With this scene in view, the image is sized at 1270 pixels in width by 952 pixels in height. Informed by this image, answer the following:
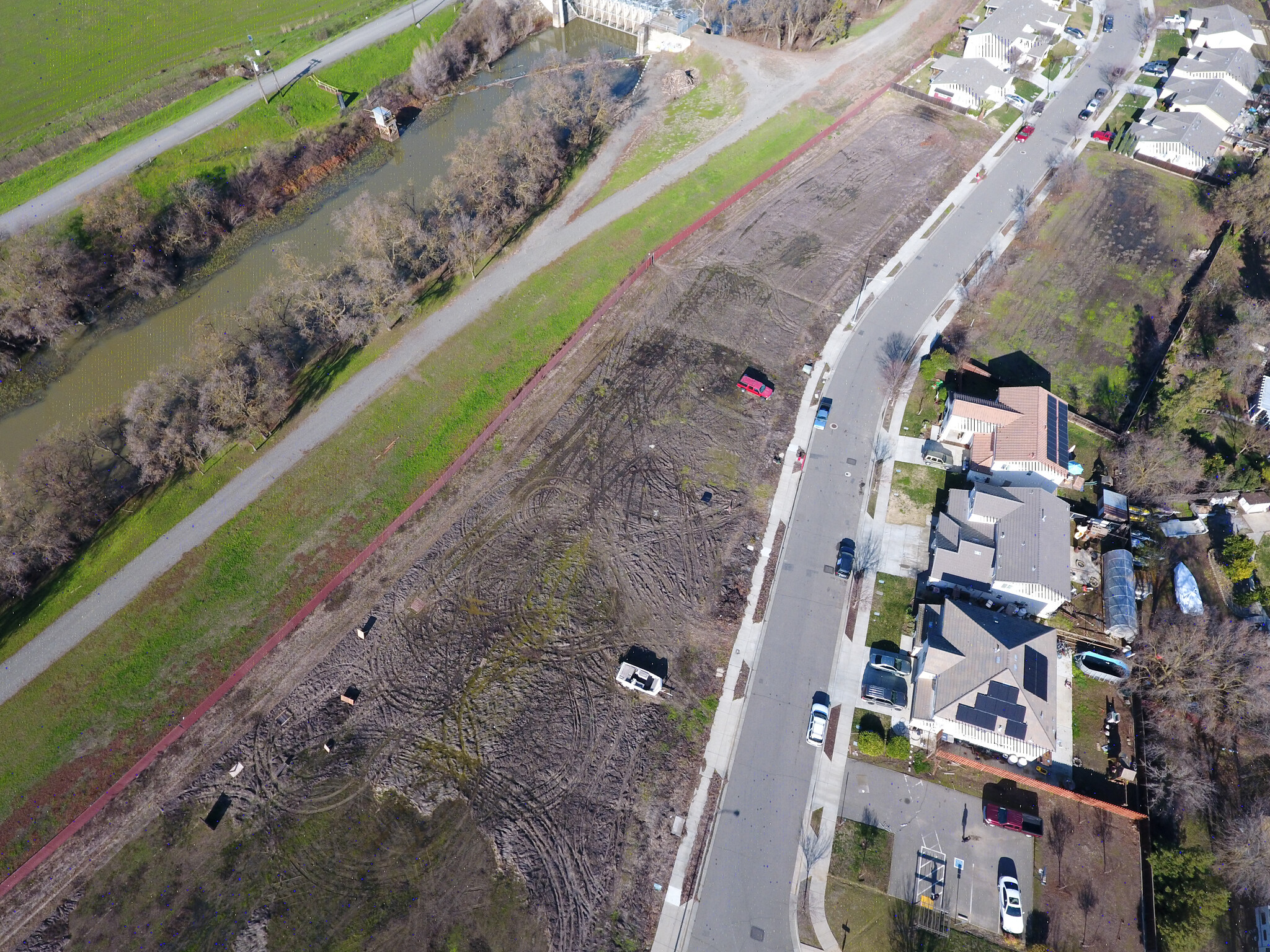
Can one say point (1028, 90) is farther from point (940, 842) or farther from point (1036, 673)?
point (940, 842)

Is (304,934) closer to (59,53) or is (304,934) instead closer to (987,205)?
(987,205)

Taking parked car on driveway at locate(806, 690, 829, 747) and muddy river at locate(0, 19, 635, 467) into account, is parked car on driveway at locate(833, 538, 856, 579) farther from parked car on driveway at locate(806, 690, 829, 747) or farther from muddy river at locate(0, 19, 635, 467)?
muddy river at locate(0, 19, 635, 467)

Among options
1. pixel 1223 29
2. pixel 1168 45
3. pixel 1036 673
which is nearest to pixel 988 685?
pixel 1036 673

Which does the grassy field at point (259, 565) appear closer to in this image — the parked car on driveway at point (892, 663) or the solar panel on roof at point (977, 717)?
the parked car on driveway at point (892, 663)

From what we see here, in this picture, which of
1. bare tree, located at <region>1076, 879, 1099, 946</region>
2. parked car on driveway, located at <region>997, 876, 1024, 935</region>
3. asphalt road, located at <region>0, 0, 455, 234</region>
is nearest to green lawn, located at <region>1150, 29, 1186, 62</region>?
asphalt road, located at <region>0, 0, 455, 234</region>

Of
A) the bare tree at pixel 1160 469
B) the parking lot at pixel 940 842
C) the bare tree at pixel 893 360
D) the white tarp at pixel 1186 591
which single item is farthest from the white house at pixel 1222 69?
the parking lot at pixel 940 842

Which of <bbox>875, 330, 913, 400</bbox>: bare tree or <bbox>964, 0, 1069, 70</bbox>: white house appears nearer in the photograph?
<bbox>875, 330, 913, 400</bbox>: bare tree
